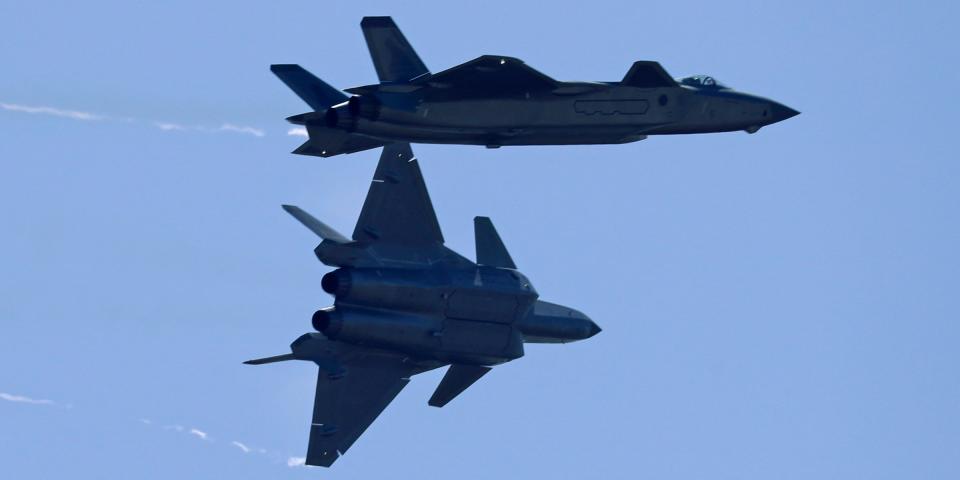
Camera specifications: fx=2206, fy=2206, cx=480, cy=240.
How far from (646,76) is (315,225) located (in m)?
7.60

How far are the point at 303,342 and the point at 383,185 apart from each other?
374cm

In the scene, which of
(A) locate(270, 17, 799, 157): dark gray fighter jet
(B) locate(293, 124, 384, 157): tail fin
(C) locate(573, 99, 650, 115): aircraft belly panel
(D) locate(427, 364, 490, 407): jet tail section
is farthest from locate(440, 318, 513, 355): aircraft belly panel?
(C) locate(573, 99, 650, 115): aircraft belly panel

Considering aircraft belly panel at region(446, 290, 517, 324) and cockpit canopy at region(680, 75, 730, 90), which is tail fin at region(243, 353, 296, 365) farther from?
cockpit canopy at region(680, 75, 730, 90)

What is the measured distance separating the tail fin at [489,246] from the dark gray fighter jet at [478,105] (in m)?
2.84

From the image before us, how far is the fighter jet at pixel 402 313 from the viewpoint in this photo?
147 ft

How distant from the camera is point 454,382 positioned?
4838cm

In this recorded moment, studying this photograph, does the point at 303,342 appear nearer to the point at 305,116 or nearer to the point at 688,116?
the point at 305,116

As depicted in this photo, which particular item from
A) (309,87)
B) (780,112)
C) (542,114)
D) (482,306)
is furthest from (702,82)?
(309,87)

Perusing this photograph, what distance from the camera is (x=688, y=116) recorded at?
1863 inches

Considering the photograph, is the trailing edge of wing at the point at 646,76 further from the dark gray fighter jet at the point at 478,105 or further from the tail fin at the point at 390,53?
the tail fin at the point at 390,53

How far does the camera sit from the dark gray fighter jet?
4353cm

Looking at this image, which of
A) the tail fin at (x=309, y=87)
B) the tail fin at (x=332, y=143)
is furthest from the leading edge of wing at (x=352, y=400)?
the tail fin at (x=309, y=87)

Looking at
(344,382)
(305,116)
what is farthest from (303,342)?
(305,116)

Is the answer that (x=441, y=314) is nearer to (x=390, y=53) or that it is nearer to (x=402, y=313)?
(x=402, y=313)
